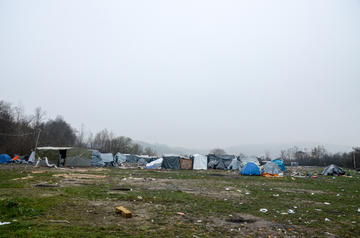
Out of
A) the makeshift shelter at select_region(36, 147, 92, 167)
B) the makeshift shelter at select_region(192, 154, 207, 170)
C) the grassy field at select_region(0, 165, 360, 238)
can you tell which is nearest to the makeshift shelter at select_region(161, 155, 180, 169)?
the makeshift shelter at select_region(192, 154, 207, 170)

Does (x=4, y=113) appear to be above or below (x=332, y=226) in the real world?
above

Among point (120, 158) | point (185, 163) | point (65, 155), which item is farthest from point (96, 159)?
point (120, 158)

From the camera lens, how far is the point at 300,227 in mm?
5875

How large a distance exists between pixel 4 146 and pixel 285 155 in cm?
11129

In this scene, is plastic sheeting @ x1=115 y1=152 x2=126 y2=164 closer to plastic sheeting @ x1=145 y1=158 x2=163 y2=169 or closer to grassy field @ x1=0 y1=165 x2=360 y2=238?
plastic sheeting @ x1=145 y1=158 x2=163 y2=169

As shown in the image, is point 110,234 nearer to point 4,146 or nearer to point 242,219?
point 242,219

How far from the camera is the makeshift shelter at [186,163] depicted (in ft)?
110

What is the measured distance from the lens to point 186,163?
34000 mm

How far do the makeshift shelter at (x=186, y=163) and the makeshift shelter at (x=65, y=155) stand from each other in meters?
13.3

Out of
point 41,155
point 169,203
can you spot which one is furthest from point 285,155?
point 169,203

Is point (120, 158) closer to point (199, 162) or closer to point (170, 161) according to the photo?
point (170, 161)

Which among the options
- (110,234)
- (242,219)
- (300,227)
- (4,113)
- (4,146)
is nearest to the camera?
(110,234)

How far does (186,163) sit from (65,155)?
56.8 ft

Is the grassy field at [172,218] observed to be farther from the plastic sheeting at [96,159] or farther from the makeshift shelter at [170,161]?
the plastic sheeting at [96,159]
